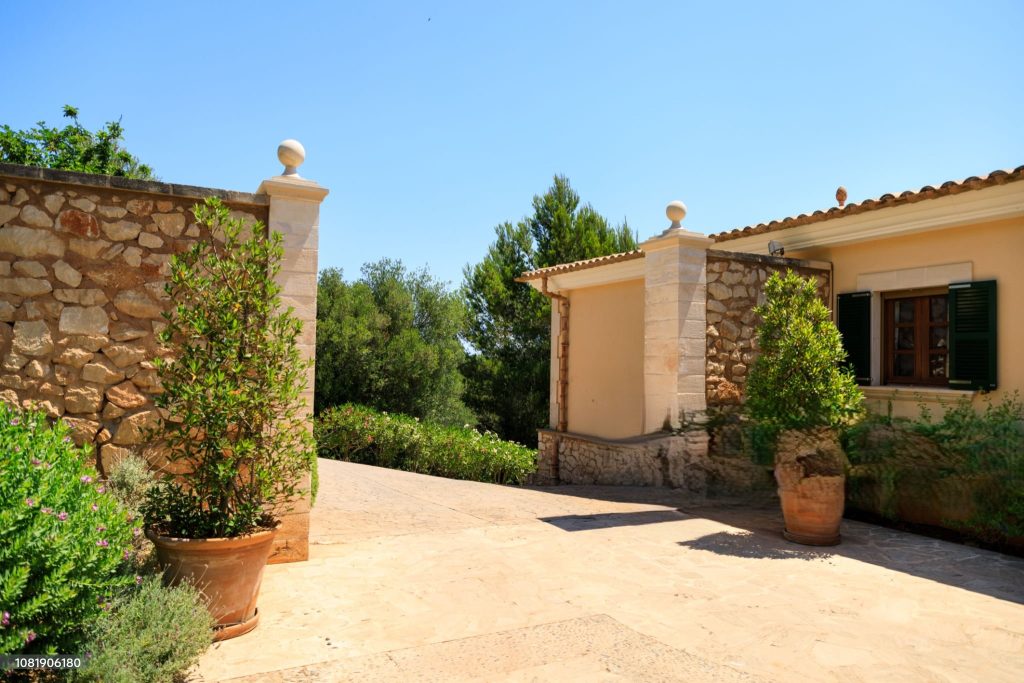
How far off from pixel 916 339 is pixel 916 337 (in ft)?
0.08

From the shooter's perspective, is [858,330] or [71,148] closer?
[858,330]

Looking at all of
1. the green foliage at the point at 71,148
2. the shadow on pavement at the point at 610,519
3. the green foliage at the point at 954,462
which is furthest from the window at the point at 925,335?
the green foliage at the point at 71,148

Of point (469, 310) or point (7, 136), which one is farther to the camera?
point (469, 310)

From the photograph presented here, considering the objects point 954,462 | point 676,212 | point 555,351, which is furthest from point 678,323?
point 555,351

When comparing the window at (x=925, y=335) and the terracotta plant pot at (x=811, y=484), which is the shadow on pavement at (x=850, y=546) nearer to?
the terracotta plant pot at (x=811, y=484)

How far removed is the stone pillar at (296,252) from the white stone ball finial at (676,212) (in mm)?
4566

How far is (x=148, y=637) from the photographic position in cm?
270

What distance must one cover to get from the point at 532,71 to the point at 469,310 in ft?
35.7

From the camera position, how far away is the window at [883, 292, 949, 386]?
789 centimetres

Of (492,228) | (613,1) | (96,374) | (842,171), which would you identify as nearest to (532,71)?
(613,1)

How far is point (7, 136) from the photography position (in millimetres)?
16031

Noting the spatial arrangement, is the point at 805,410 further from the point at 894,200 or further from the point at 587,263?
the point at 587,263

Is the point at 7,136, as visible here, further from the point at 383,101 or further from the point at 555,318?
the point at 555,318

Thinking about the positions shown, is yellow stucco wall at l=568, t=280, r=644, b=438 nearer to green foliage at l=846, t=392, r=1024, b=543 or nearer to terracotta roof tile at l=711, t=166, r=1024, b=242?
terracotta roof tile at l=711, t=166, r=1024, b=242
